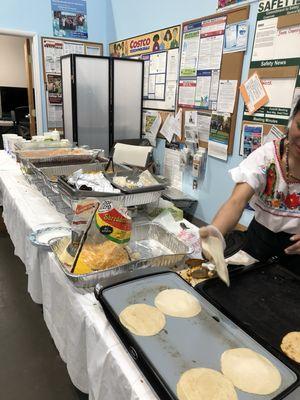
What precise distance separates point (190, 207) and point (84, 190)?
169 cm

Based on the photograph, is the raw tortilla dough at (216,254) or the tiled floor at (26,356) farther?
the tiled floor at (26,356)

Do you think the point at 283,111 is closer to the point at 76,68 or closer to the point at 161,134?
the point at 161,134

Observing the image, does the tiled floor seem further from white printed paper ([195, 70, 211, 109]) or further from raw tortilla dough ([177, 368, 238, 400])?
white printed paper ([195, 70, 211, 109])

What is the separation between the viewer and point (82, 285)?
868 mm

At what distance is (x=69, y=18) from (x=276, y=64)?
2.71m

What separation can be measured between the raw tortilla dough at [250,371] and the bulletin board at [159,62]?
2549mm

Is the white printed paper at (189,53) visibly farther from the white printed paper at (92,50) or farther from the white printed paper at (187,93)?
the white printed paper at (92,50)

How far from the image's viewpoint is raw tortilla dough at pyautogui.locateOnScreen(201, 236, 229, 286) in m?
0.79

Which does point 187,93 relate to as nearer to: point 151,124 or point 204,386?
point 151,124

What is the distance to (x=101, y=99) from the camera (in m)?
3.26

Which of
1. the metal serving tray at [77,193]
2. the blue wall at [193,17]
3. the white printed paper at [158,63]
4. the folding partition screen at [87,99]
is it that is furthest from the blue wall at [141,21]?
the metal serving tray at [77,193]

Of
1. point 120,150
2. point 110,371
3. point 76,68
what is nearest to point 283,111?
point 120,150

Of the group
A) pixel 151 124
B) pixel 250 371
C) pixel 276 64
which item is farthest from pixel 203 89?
pixel 250 371

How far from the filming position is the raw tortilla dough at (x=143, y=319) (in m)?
0.67
